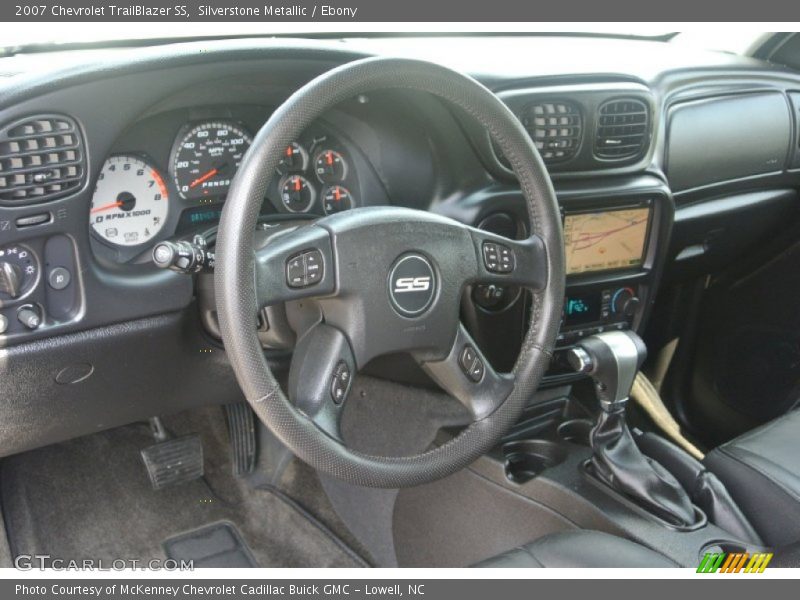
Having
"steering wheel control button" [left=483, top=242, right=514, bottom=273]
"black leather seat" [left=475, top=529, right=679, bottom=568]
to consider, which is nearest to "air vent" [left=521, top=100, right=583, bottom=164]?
"steering wheel control button" [left=483, top=242, right=514, bottom=273]

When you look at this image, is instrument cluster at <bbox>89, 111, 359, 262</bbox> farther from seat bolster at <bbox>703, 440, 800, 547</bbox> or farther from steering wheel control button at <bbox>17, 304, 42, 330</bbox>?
seat bolster at <bbox>703, 440, 800, 547</bbox>

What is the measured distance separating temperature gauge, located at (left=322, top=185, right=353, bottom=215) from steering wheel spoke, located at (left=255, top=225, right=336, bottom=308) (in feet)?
1.40

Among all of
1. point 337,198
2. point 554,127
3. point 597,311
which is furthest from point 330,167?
point 597,311

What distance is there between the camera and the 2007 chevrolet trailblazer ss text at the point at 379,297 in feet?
4.70

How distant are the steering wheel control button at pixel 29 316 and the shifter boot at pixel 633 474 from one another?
1055mm

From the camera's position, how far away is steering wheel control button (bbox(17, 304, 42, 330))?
1.50 metres

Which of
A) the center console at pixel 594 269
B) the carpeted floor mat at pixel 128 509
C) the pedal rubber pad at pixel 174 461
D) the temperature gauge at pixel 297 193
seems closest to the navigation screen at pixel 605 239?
the center console at pixel 594 269

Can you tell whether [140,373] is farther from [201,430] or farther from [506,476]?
[506,476]

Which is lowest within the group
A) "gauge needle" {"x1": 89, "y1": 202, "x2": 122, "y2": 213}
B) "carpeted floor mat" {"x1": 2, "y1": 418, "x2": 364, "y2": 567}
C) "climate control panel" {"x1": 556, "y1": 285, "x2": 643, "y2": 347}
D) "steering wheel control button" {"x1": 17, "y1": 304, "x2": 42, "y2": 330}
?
"carpeted floor mat" {"x1": 2, "y1": 418, "x2": 364, "y2": 567}

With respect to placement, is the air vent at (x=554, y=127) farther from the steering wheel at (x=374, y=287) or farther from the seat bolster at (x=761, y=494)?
the seat bolster at (x=761, y=494)

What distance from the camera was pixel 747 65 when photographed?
104 inches

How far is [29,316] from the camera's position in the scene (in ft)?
4.93

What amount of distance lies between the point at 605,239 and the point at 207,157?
95 cm

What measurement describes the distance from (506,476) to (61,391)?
A: 90 centimetres
